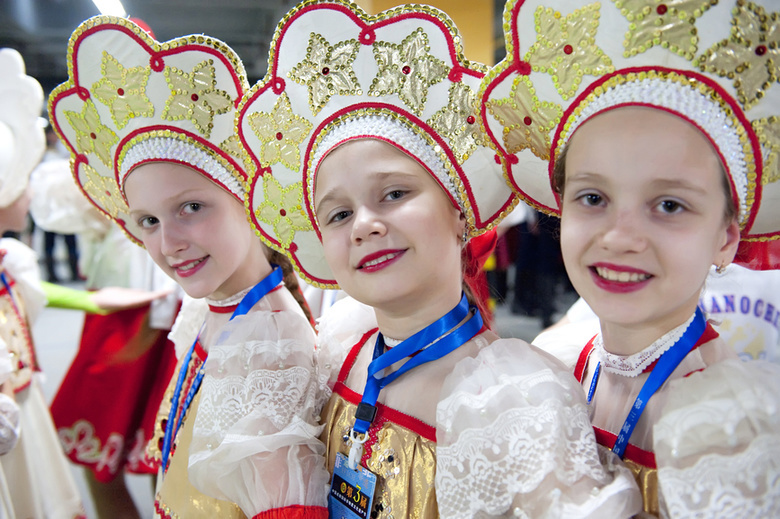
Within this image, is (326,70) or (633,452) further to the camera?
(326,70)

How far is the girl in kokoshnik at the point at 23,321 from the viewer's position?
1.99 metres

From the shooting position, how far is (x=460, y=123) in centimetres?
106

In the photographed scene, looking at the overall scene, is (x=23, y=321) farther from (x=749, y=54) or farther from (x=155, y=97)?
(x=749, y=54)

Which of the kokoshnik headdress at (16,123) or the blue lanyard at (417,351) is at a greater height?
the kokoshnik headdress at (16,123)

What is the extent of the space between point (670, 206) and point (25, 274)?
217 centimetres

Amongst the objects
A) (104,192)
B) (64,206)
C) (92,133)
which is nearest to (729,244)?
(92,133)

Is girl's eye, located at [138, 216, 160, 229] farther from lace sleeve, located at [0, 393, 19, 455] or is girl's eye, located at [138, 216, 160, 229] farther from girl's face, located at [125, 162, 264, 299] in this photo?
lace sleeve, located at [0, 393, 19, 455]

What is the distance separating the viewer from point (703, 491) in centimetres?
69

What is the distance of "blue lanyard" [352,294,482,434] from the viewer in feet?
3.48

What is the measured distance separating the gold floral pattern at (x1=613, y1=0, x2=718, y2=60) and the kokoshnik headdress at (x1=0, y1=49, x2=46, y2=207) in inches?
76.8

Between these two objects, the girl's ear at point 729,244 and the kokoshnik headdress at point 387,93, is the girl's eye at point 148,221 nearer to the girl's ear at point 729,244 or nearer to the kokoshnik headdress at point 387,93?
the kokoshnik headdress at point 387,93

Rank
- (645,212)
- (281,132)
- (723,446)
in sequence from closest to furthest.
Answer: (723,446), (645,212), (281,132)

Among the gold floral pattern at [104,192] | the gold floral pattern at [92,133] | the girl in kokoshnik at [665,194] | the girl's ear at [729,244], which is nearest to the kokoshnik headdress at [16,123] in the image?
the gold floral pattern at [104,192]

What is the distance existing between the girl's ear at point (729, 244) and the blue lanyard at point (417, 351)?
1.34ft
